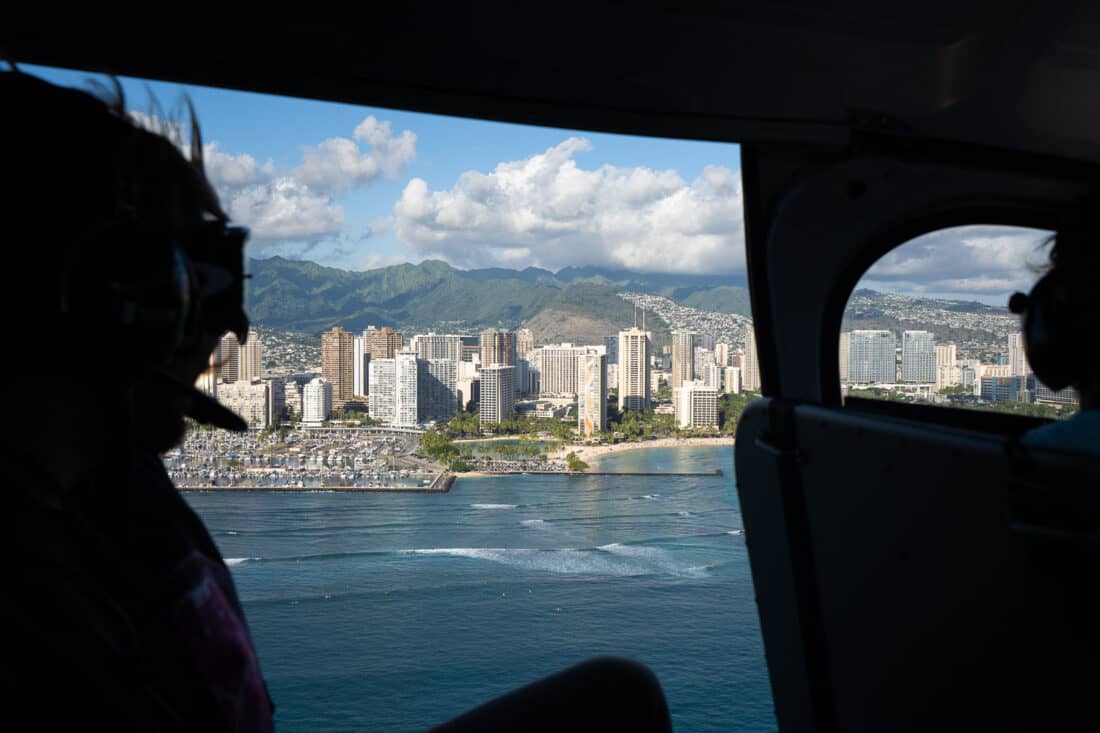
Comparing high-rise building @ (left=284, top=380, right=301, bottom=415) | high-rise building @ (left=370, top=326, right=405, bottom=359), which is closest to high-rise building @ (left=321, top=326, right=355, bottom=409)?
high-rise building @ (left=370, top=326, right=405, bottom=359)

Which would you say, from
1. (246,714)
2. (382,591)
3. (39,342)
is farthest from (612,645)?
(39,342)

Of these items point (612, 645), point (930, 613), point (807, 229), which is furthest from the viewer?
point (612, 645)

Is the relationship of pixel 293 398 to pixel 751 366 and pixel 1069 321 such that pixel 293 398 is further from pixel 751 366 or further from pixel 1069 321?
pixel 1069 321

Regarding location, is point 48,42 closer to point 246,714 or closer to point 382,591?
point 246,714

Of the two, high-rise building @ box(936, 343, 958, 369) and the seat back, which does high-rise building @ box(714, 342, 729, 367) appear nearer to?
high-rise building @ box(936, 343, 958, 369)

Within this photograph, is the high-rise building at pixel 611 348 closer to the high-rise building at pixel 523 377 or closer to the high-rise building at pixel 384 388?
the high-rise building at pixel 523 377

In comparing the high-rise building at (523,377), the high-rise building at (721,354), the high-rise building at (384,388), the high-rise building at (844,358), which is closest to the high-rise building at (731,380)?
the high-rise building at (721,354)
